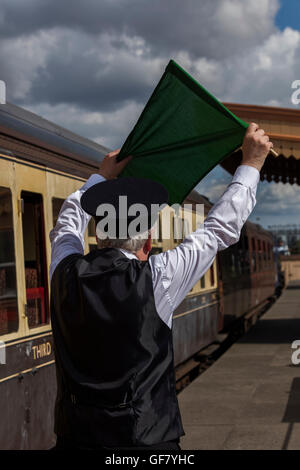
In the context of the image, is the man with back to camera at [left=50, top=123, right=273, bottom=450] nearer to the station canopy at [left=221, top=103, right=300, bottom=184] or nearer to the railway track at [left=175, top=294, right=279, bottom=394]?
the railway track at [left=175, top=294, right=279, bottom=394]

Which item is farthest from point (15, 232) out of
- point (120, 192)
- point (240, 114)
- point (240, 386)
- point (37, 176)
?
point (240, 114)

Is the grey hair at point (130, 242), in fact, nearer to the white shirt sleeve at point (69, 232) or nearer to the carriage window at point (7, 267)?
the white shirt sleeve at point (69, 232)

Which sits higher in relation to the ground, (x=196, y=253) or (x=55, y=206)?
(x=55, y=206)

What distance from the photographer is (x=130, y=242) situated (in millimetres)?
2291

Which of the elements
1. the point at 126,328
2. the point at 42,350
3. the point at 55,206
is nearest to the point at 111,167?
the point at 126,328

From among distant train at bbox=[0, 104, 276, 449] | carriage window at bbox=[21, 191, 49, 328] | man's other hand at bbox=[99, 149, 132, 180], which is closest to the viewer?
man's other hand at bbox=[99, 149, 132, 180]

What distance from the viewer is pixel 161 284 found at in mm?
2186

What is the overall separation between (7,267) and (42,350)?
2.68ft

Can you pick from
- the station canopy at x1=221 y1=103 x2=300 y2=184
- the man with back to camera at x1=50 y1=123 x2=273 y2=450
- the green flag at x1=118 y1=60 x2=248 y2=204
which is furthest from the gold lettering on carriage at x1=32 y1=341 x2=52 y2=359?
the station canopy at x1=221 y1=103 x2=300 y2=184

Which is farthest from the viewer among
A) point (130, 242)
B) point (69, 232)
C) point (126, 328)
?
point (69, 232)

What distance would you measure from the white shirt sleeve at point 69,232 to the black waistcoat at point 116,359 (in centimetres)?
27

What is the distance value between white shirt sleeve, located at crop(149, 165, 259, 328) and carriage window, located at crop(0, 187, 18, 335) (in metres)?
2.99

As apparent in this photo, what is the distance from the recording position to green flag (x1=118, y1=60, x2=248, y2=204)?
2.92 m

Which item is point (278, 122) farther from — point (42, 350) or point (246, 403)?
point (42, 350)
